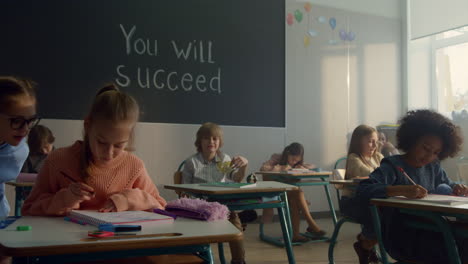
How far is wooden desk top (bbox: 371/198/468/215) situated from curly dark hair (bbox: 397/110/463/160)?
1.68 feet

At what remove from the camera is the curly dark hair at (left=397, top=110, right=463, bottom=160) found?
6.55 feet

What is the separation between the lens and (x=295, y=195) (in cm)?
423

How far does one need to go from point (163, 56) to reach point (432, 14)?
351 centimetres

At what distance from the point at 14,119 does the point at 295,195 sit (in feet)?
10.7

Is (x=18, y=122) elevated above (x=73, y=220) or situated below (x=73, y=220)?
above

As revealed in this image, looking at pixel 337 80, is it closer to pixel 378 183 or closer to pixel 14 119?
pixel 378 183

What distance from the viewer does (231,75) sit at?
4.94 meters

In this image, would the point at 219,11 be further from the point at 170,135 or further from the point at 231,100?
the point at 170,135

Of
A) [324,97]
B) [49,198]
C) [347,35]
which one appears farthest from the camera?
[347,35]

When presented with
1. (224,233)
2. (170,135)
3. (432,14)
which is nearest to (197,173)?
(170,135)

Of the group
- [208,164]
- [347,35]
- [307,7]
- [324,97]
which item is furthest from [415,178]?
[347,35]

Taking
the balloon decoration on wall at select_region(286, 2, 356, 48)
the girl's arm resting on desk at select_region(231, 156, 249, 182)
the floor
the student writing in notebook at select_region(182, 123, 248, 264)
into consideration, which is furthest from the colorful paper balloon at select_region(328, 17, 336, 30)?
the girl's arm resting on desk at select_region(231, 156, 249, 182)

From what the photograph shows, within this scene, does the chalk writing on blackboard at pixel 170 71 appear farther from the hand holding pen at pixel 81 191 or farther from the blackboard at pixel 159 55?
the hand holding pen at pixel 81 191

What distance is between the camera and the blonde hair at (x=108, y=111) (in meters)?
1.36
